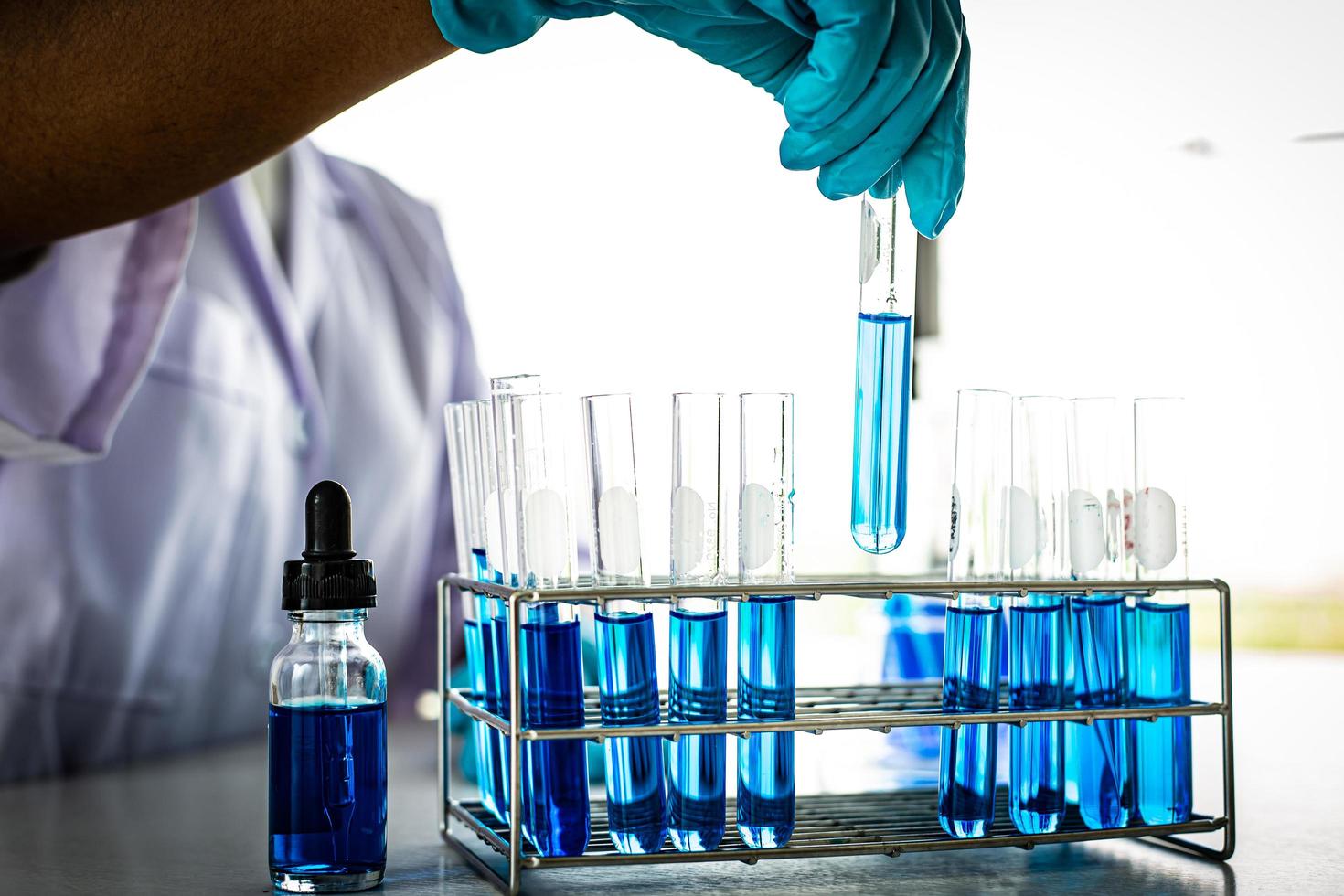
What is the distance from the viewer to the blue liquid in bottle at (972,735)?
981 millimetres

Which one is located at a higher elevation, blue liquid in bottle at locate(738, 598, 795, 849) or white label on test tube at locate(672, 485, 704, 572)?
white label on test tube at locate(672, 485, 704, 572)

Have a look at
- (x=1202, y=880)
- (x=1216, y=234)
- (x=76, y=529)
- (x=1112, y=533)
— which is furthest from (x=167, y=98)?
(x=1216, y=234)

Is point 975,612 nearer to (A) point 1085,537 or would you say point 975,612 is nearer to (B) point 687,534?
(A) point 1085,537

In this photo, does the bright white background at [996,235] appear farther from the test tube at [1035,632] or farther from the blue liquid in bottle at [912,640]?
the test tube at [1035,632]

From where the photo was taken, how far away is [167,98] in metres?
1.08

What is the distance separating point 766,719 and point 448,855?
0.32 meters

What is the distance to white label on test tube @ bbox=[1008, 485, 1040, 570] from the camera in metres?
1.01

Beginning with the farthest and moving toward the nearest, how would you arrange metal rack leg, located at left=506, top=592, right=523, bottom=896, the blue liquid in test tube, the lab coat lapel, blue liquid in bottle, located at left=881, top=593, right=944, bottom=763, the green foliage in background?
the green foliage in background → the lab coat lapel → blue liquid in bottle, located at left=881, top=593, right=944, bottom=763 → the blue liquid in test tube → metal rack leg, located at left=506, top=592, right=523, bottom=896

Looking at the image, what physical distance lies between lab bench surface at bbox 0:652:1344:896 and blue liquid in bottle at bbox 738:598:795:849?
0.05m

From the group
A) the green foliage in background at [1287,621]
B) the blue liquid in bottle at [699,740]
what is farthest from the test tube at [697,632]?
the green foliage in background at [1287,621]

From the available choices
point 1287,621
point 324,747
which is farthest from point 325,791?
point 1287,621

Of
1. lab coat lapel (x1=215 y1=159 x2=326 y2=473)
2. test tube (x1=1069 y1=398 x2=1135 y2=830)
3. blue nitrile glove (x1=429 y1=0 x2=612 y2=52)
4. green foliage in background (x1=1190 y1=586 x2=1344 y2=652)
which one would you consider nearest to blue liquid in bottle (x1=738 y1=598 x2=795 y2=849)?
test tube (x1=1069 y1=398 x2=1135 y2=830)

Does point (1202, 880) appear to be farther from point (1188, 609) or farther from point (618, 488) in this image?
point (618, 488)

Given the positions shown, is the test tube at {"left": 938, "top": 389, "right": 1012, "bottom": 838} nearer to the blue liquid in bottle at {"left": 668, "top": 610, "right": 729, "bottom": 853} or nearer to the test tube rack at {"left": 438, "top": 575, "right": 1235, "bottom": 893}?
the test tube rack at {"left": 438, "top": 575, "right": 1235, "bottom": 893}
